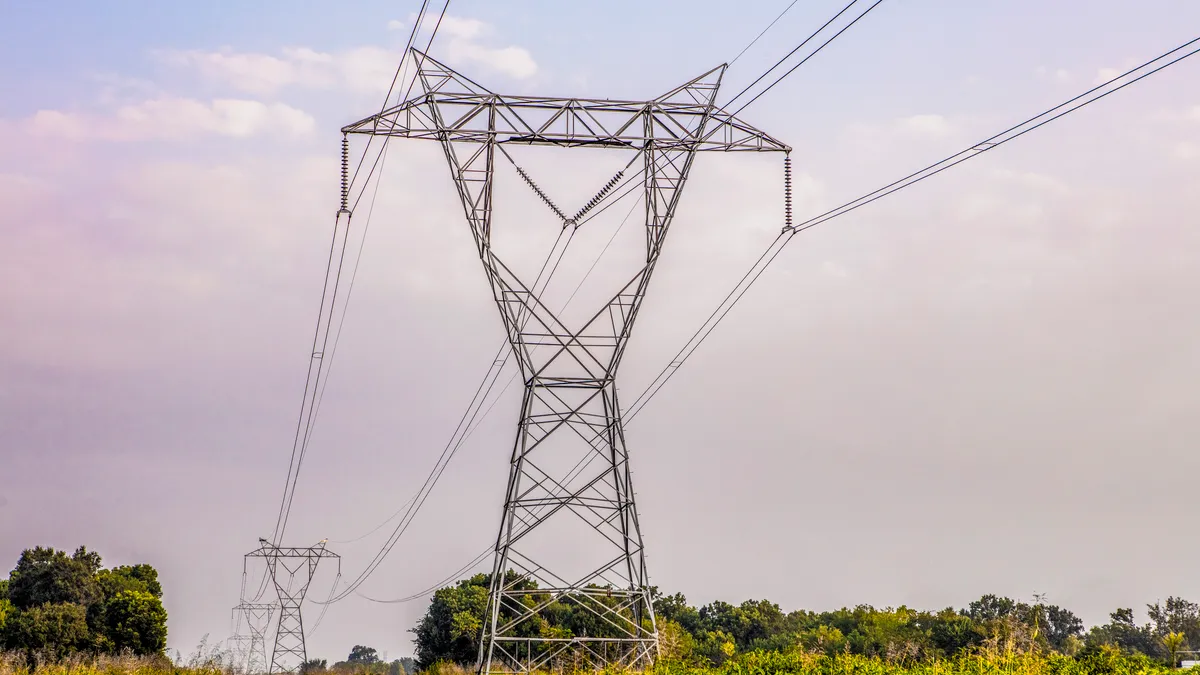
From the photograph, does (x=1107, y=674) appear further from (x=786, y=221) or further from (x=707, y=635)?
(x=707, y=635)

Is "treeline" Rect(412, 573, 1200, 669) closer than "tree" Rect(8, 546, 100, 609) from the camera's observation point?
Yes

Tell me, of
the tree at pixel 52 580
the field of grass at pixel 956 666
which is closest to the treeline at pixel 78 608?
the tree at pixel 52 580

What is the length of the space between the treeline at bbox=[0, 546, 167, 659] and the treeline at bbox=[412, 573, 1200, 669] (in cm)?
1755

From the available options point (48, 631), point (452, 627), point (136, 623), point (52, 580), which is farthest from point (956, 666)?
point (52, 580)

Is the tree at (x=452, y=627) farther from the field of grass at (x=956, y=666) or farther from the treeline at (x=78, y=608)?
the field of grass at (x=956, y=666)

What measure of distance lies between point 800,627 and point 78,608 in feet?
160

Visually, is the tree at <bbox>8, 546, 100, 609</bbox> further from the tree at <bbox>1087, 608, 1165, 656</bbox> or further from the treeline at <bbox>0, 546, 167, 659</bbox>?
the tree at <bbox>1087, 608, 1165, 656</bbox>

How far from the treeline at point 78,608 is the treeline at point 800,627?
57.6ft

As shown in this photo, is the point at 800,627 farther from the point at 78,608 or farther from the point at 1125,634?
the point at 78,608

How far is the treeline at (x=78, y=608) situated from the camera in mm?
69250

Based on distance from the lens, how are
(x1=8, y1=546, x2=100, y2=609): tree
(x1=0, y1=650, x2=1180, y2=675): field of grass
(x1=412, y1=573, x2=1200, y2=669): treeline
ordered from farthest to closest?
1. (x1=8, y1=546, x2=100, y2=609): tree
2. (x1=412, y1=573, x2=1200, y2=669): treeline
3. (x1=0, y1=650, x2=1180, y2=675): field of grass

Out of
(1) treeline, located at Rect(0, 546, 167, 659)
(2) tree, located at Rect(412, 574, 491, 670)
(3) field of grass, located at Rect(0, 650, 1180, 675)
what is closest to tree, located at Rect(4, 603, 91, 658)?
(1) treeline, located at Rect(0, 546, 167, 659)

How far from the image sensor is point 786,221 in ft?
96.1

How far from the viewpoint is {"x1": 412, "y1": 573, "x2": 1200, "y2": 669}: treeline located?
65.2 meters
